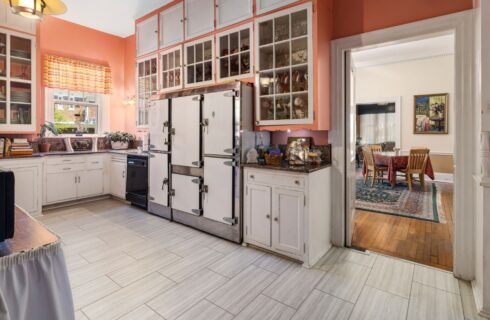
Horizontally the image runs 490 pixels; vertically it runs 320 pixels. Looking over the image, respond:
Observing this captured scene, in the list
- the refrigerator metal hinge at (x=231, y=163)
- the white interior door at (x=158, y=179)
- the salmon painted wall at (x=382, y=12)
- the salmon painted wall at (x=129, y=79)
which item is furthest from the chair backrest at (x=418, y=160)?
the salmon painted wall at (x=129, y=79)

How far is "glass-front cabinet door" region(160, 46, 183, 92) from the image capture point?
4.04 metres

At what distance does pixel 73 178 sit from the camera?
460 centimetres

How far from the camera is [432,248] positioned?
299 centimetres

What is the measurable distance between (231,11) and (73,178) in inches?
144

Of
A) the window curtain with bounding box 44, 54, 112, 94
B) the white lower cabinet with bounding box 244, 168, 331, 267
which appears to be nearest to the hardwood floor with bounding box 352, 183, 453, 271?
the white lower cabinet with bounding box 244, 168, 331, 267

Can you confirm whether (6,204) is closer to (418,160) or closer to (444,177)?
(418,160)

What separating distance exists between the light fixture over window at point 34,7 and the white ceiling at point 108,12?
6.72 ft

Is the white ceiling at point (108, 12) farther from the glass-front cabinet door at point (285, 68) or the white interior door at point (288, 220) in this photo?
the white interior door at point (288, 220)

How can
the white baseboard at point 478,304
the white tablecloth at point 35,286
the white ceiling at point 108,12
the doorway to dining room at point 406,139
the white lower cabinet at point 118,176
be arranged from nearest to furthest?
the white tablecloth at point 35,286 → the white baseboard at point 478,304 → the doorway to dining room at point 406,139 → the white ceiling at point 108,12 → the white lower cabinet at point 118,176

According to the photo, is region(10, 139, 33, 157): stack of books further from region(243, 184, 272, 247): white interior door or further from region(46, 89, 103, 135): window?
region(243, 184, 272, 247): white interior door

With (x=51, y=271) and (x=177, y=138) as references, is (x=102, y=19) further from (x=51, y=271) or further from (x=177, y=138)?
(x=51, y=271)

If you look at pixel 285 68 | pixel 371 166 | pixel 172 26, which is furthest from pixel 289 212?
pixel 371 166

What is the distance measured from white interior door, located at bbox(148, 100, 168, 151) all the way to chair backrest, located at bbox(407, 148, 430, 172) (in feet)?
16.4

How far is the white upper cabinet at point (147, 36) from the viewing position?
14.3 feet
